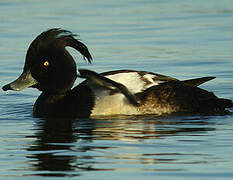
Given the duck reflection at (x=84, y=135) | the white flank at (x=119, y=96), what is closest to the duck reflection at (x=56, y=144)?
the duck reflection at (x=84, y=135)

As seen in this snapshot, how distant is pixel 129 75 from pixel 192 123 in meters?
1.04

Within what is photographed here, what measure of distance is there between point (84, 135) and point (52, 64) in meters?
1.68

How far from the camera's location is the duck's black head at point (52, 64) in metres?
10.2

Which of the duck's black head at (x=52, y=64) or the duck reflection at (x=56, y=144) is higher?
the duck's black head at (x=52, y=64)

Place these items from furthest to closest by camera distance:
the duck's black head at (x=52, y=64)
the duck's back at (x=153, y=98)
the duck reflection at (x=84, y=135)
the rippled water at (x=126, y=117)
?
the duck's black head at (x=52, y=64) < the duck's back at (x=153, y=98) < the duck reflection at (x=84, y=135) < the rippled water at (x=126, y=117)

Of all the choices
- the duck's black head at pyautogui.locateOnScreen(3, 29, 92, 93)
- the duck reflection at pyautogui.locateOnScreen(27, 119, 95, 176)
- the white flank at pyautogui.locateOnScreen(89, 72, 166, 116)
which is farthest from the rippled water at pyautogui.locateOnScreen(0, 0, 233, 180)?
the duck's black head at pyautogui.locateOnScreen(3, 29, 92, 93)

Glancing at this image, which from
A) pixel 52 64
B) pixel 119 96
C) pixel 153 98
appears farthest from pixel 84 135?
pixel 52 64

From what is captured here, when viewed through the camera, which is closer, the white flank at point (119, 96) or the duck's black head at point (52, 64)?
the white flank at point (119, 96)

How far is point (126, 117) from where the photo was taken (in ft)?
32.2

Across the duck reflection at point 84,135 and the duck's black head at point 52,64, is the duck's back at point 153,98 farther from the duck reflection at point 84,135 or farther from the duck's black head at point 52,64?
the duck's black head at point 52,64

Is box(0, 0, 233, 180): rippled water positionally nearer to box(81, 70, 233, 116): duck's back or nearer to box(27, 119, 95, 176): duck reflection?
box(27, 119, 95, 176): duck reflection

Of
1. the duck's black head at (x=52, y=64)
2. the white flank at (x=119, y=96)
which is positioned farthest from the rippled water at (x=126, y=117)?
the duck's black head at (x=52, y=64)

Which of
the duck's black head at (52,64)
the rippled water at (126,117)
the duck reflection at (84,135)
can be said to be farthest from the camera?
the duck's black head at (52,64)

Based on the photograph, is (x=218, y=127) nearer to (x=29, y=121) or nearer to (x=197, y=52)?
(x=29, y=121)
